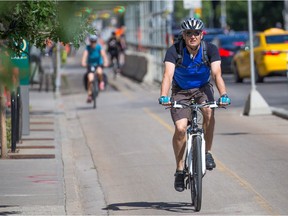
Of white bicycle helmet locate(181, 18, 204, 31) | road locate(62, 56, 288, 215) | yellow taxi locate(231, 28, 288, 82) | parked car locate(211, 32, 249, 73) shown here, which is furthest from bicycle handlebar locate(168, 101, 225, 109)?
parked car locate(211, 32, 249, 73)

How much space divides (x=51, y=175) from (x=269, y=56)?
808 inches

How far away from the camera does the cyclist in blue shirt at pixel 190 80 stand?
8.53 m

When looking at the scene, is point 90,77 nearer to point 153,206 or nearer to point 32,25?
point 153,206

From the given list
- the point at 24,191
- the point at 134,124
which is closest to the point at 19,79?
the point at 24,191

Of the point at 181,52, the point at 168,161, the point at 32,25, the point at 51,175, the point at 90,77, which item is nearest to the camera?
the point at 32,25

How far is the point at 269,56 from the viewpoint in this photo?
102ft

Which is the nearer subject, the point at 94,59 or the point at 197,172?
the point at 197,172

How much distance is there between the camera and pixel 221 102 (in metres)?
8.28

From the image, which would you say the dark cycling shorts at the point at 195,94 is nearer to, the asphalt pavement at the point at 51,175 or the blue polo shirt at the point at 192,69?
the blue polo shirt at the point at 192,69

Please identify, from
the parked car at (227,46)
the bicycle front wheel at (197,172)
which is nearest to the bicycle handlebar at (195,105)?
the bicycle front wheel at (197,172)

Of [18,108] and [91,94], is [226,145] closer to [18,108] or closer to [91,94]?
[18,108]

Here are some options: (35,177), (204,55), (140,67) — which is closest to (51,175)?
(35,177)

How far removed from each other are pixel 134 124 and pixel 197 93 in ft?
35.2

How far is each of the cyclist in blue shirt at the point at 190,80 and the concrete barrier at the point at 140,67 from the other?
28281 mm
